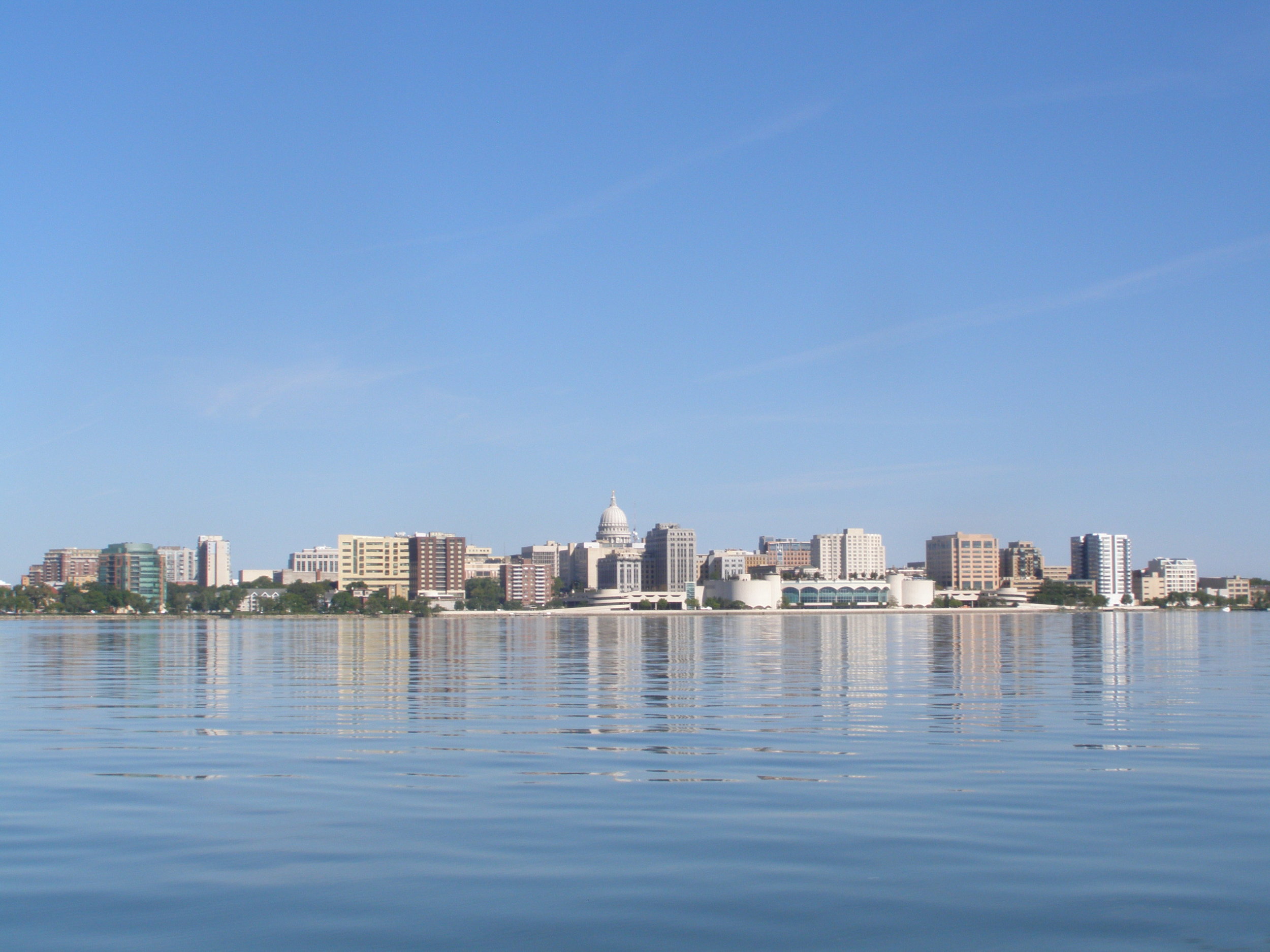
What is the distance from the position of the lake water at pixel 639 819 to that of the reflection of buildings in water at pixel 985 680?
231 millimetres

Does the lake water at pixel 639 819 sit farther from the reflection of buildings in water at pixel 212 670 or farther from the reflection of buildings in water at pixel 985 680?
the reflection of buildings in water at pixel 212 670

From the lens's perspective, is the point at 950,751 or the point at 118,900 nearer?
the point at 118,900

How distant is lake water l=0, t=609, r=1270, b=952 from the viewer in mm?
9070

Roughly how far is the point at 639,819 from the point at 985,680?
24.4 m

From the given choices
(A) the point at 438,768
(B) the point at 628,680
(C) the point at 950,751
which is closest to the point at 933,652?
(B) the point at 628,680

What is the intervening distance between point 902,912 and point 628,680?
26831 millimetres

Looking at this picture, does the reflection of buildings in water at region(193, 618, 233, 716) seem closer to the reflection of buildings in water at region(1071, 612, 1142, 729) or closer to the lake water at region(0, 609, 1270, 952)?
the lake water at region(0, 609, 1270, 952)

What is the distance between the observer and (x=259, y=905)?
31.6 ft

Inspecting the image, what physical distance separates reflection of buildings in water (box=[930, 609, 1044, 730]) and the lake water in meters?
0.23

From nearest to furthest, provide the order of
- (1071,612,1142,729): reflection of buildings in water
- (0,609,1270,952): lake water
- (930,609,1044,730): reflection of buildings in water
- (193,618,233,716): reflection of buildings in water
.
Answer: (0,609,1270,952): lake water → (930,609,1044,730): reflection of buildings in water → (1071,612,1142,729): reflection of buildings in water → (193,618,233,716): reflection of buildings in water

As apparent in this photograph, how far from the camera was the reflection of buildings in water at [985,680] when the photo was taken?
23.5 metres

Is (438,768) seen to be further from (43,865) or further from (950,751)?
(950,751)

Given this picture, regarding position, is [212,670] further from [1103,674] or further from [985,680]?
[1103,674]

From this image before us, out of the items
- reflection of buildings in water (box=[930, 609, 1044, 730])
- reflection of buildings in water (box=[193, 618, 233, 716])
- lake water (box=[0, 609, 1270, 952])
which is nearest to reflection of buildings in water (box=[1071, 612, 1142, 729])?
lake water (box=[0, 609, 1270, 952])
